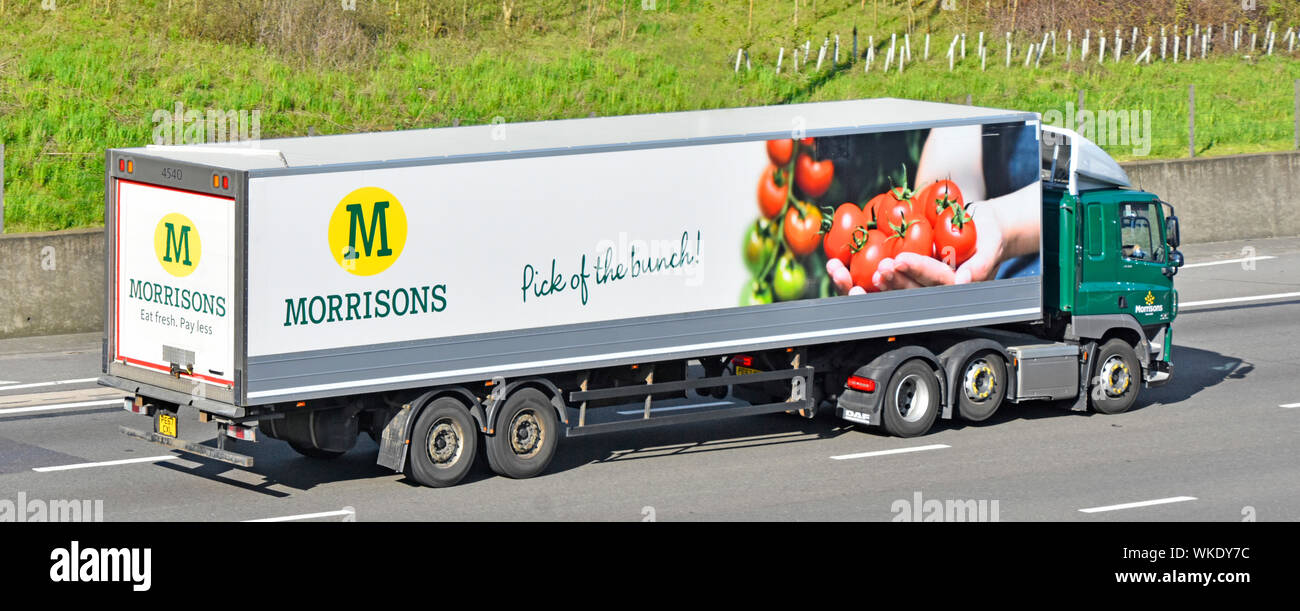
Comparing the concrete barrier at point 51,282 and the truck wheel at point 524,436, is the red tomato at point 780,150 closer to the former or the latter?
the truck wheel at point 524,436

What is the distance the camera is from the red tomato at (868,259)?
16891 millimetres

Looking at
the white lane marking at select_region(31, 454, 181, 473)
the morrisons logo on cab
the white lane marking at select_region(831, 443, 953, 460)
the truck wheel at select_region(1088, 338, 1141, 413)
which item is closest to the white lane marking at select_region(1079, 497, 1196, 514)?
the white lane marking at select_region(831, 443, 953, 460)

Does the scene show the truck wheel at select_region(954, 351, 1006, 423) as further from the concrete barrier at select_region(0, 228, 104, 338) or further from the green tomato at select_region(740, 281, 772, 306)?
the concrete barrier at select_region(0, 228, 104, 338)

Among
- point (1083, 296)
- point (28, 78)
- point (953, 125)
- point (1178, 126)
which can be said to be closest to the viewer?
point (953, 125)

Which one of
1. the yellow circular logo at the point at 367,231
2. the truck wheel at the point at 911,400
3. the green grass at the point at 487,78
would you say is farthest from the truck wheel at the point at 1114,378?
the green grass at the point at 487,78

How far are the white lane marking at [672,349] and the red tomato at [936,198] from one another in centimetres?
104

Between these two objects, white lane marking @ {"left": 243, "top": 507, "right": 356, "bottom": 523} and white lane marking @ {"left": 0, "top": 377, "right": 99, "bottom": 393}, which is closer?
white lane marking @ {"left": 243, "top": 507, "right": 356, "bottom": 523}

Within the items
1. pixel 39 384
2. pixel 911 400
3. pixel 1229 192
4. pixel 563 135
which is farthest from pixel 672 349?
pixel 1229 192

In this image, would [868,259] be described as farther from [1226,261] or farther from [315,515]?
[1226,261]

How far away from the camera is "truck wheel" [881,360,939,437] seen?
1738cm

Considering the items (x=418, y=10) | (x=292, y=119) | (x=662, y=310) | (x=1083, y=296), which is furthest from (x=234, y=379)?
(x=418, y=10)

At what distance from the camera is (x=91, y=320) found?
2314 centimetres

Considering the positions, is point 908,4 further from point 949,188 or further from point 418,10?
point 949,188

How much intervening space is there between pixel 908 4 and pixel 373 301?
2597 cm
